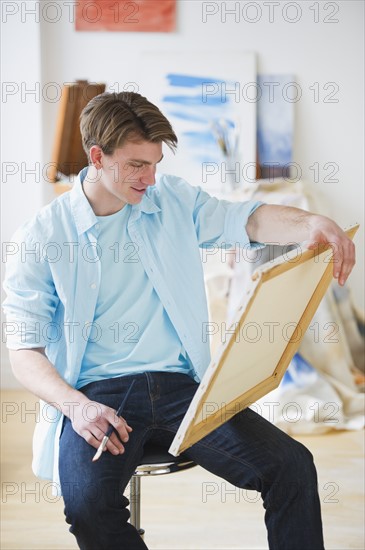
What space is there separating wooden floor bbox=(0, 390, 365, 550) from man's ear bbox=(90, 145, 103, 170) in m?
1.18

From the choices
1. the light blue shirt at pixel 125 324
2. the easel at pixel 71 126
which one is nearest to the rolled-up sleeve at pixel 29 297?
the light blue shirt at pixel 125 324

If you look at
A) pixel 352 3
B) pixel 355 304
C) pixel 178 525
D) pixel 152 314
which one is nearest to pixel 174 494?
pixel 178 525

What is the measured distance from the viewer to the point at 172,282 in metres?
2.04

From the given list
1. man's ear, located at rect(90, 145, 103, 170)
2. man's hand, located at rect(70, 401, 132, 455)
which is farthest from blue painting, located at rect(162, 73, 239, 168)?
man's hand, located at rect(70, 401, 132, 455)

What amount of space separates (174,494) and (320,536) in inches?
50.2

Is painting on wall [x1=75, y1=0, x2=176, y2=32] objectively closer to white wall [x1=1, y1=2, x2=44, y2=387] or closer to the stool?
white wall [x1=1, y1=2, x2=44, y2=387]

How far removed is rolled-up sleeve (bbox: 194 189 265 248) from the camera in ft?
6.82

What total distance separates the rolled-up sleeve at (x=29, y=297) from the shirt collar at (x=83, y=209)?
11 centimetres

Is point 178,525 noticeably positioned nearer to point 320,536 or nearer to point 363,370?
point 320,536

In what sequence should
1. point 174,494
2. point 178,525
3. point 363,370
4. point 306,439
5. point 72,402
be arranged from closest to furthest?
point 72,402 < point 178,525 < point 174,494 < point 306,439 < point 363,370

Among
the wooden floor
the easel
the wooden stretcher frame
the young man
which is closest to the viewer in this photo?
the wooden stretcher frame

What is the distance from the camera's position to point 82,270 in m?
1.99

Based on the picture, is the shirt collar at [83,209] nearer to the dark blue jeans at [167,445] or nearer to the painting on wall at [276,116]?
the dark blue jeans at [167,445]

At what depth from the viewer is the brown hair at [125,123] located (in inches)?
77.7
